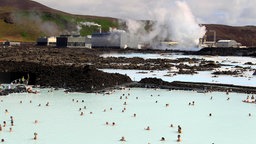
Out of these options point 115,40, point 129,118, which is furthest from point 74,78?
point 115,40

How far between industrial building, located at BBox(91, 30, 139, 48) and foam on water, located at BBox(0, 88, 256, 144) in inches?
3952

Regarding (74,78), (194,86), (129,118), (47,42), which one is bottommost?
(129,118)

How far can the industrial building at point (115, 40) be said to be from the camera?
138 metres

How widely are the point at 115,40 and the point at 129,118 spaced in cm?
11443

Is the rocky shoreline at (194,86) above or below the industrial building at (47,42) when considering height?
below

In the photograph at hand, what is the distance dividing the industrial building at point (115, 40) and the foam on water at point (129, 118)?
10037cm

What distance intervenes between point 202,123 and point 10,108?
13378mm

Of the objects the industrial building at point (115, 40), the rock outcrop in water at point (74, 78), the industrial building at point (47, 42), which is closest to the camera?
the rock outcrop in water at point (74, 78)

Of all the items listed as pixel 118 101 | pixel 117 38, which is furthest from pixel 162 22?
pixel 118 101

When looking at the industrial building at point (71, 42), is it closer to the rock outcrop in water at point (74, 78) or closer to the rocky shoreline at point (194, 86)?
the rock outcrop in water at point (74, 78)

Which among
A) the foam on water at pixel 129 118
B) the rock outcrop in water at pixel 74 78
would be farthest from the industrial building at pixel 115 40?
the foam on water at pixel 129 118

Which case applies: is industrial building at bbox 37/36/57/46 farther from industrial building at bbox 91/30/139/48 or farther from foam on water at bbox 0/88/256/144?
foam on water at bbox 0/88/256/144

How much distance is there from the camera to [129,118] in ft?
88.4

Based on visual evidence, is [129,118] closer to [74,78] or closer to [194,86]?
[194,86]
